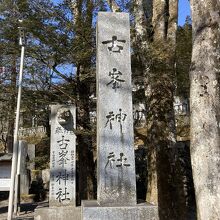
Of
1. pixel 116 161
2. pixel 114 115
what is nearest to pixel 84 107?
pixel 114 115

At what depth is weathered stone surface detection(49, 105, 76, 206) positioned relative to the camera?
9906 mm

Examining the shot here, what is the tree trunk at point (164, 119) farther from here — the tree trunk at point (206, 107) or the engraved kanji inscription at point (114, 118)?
A: the tree trunk at point (206, 107)

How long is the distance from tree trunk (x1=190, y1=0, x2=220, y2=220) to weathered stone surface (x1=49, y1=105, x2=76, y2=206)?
6.46 meters

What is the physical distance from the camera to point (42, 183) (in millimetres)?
18250

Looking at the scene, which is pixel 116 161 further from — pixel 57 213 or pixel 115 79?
pixel 57 213

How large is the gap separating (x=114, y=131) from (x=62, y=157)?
5295 mm

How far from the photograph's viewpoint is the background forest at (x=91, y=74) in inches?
318

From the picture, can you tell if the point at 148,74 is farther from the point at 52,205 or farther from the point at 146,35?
the point at 52,205

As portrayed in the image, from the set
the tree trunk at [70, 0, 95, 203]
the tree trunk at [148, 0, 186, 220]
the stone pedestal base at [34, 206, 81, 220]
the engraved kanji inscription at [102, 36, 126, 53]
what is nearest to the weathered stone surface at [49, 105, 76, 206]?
the stone pedestal base at [34, 206, 81, 220]

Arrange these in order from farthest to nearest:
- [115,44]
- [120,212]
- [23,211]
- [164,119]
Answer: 1. [23,211]
2. [164,119]
3. [115,44]
4. [120,212]

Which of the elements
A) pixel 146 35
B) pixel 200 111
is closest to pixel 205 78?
pixel 200 111

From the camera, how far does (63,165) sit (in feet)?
33.5

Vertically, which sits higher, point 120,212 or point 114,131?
point 114,131

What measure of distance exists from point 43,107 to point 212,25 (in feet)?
26.9
